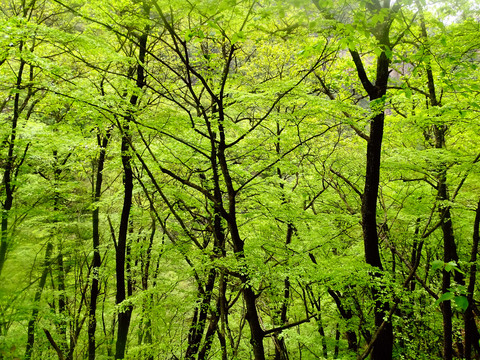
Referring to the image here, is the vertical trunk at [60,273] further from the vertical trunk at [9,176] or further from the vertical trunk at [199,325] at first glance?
the vertical trunk at [199,325]

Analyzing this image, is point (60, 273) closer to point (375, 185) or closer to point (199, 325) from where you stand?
point (199, 325)

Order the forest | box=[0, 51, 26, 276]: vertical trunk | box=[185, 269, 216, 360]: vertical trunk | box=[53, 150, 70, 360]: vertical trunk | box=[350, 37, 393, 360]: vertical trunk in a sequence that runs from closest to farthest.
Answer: the forest → box=[350, 37, 393, 360]: vertical trunk → box=[0, 51, 26, 276]: vertical trunk → box=[185, 269, 216, 360]: vertical trunk → box=[53, 150, 70, 360]: vertical trunk

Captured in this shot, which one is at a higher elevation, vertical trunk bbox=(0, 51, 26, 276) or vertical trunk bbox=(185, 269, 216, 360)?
vertical trunk bbox=(0, 51, 26, 276)

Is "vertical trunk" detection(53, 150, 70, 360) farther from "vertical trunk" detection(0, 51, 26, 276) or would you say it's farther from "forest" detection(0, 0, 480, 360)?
"vertical trunk" detection(0, 51, 26, 276)

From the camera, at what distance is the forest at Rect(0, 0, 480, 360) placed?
399 cm

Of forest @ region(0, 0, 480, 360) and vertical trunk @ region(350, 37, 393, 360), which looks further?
vertical trunk @ region(350, 37, 393, 360)

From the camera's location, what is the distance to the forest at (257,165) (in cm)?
399

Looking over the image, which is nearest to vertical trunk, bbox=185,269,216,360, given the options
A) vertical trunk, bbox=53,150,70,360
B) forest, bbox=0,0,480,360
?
forest, bbox=0,0,480,360

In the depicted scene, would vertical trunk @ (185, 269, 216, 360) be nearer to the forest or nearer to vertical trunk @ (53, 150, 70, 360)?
the forest

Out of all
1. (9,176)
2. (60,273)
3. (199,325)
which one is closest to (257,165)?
(199,325)

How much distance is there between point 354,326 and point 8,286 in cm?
768

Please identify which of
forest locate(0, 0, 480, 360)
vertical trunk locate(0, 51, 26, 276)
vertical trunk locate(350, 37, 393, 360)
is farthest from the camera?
vertical trunk locate(0, 51, 26, 276)

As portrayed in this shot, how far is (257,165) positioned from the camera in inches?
269

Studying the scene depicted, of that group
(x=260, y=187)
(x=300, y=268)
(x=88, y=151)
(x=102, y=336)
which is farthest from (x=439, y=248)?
(x=102, y=336)
